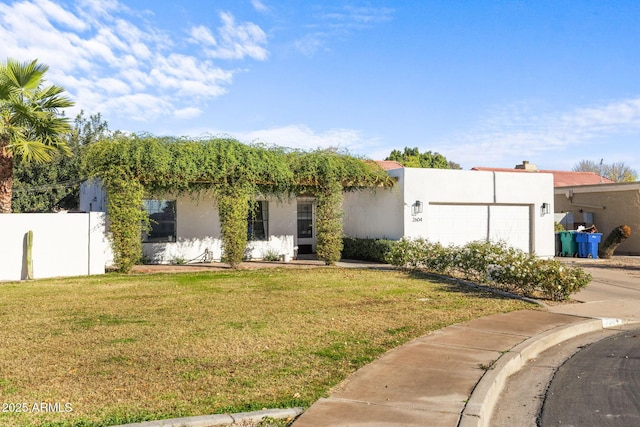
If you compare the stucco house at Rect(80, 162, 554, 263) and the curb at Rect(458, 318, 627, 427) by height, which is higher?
the stucco house at Rect(80, 162, 554, 263)

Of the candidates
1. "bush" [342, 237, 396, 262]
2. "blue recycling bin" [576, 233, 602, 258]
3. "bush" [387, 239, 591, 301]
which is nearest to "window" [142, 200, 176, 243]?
"bush" [342, 237, 396, 262]

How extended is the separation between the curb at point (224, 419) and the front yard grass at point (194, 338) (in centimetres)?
14

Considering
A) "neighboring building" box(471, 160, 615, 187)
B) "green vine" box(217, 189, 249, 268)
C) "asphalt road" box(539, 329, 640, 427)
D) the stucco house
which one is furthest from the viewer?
"neighboring building" box(471, 160, 615, 187)

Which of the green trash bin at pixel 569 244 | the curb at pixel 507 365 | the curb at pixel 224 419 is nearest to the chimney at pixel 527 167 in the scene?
the green trash bin at pixel 569 244

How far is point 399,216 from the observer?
1878cm

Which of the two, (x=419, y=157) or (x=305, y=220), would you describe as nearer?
(x=305, y=220)

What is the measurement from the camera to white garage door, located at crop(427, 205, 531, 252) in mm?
19250

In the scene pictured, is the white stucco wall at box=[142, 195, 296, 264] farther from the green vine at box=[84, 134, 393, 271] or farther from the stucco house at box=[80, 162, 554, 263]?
the green vine at box=[84, 134, 393, 271]

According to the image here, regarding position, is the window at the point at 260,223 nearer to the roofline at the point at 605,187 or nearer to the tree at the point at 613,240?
the tree at the point at 613,240

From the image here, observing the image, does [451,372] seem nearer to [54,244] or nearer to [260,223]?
[54,244]

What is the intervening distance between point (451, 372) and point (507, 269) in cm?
600

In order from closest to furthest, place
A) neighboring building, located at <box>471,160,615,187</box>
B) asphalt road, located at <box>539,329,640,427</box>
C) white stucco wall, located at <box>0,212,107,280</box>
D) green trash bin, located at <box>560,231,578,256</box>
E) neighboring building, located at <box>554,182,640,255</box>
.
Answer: asphalt road, located at <box>539,329,640,427</box>
white stucco wall, located at <box>0,212,107,280</box>
green trash bin, located at <box>560,231,578,256</box>
neighboring building, located at <box>554,182,640,255</box>
neighboring building, located at <box>471,160,615,187</box>

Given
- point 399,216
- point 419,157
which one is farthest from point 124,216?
point 419,157

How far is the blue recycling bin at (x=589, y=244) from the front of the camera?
854 inches
